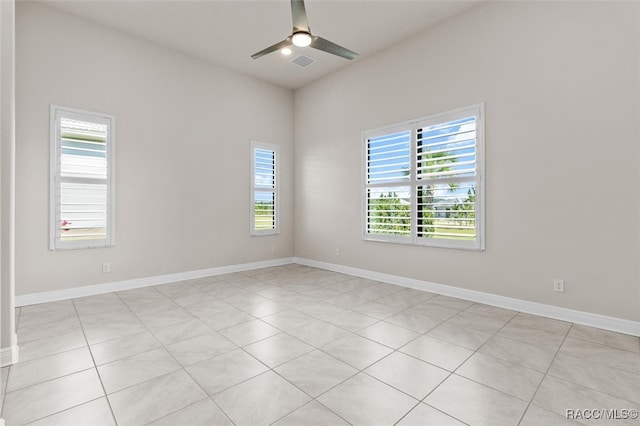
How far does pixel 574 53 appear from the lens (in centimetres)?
305

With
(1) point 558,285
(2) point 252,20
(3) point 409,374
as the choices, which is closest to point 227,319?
(3) point 409,374

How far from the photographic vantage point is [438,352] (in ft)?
7.89

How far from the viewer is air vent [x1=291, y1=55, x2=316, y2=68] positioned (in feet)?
16.1

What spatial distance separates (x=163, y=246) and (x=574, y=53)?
5564mm

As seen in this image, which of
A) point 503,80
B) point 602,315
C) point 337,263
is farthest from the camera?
point 337,263

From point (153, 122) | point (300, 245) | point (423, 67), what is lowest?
point (300, 245)

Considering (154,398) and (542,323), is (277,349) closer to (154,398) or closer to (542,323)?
(154,398)

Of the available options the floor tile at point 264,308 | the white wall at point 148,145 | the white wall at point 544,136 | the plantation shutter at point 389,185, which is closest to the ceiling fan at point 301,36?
the white wall at point 544,136

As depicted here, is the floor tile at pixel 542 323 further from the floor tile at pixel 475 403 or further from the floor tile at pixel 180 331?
the floor tile at pixel 180 331

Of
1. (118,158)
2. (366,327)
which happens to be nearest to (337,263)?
(366,327)

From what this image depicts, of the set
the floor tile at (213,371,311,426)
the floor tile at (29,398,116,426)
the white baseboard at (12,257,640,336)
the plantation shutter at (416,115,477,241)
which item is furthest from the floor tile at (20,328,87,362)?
the plantation shutter at (416,115,477,241)

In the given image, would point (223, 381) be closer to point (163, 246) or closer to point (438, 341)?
point (438, 341)

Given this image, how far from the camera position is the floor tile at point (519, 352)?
7.30 ft

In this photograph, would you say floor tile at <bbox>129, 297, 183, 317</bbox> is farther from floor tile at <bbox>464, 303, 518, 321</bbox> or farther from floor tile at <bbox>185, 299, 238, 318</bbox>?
floor tile at <bbox>464, 303, 518, 321</bbox>
